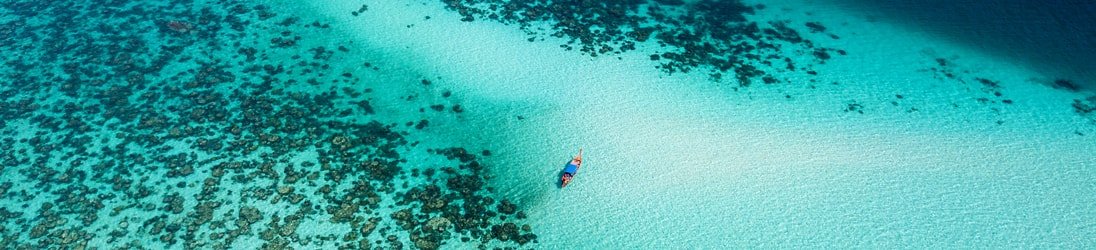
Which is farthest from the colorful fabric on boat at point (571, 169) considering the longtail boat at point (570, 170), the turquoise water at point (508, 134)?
the turquoise water at point (508, 134)

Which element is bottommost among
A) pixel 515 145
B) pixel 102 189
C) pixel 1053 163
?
pixel 102 189

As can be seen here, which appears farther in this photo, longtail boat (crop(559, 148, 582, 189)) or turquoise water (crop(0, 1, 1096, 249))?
longtail boat (crop(559, 148, 582, 189))

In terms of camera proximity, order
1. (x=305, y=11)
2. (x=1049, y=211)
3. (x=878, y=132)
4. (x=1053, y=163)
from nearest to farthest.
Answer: (x=1049, y=211)
(x=1053, y=163)
(x=878, y=132)
(x=305, y=11)

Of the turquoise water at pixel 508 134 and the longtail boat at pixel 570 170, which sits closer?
the turquoise water at pixel 508 134

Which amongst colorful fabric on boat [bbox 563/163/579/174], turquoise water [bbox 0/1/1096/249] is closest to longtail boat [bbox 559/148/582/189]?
colorful fabric on boat [bbox 563/163/579/174]

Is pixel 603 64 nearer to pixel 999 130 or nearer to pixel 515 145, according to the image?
pixel 515 145

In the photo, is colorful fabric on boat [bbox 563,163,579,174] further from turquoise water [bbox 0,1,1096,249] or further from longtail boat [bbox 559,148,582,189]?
turquoise water [bbox 0,1,1096,249]

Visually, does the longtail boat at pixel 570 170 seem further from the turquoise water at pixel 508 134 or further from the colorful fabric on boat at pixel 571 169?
the turquoise water at pixel 508 134

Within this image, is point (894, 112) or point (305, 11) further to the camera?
point (305, 11)

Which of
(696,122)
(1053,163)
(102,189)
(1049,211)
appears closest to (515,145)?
(696,122)
